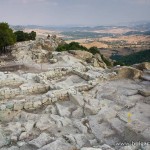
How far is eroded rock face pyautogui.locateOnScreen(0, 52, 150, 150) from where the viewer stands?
11211 millimetres

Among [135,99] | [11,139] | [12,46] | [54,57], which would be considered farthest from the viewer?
[12,46]

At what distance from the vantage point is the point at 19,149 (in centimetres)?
1069

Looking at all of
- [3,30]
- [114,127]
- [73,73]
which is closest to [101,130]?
[114,127]

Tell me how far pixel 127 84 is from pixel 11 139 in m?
11.2

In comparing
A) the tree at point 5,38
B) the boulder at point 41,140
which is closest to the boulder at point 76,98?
the boulder at point 41,140

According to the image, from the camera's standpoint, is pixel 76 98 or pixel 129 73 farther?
pixel 129 73

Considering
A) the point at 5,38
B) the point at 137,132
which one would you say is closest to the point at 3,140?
the point at 137,132

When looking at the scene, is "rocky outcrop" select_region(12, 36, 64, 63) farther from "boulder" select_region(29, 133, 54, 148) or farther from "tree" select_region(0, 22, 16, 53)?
"boulder" select_region(29, 133, 54, 148)

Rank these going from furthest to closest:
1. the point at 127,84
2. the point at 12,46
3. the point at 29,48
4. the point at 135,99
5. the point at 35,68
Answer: the point at 12,46
the point at 29,48
the point at 35,68
the point at 127,84
the point at 135,99

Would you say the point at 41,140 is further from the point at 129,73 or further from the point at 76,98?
the point at 129,73

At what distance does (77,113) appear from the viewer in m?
14.5

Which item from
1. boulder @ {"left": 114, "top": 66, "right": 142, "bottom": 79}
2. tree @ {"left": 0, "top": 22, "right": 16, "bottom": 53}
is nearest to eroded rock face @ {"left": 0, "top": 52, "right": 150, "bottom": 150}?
boulder @ {"left": 114, "top": 66, "right": 142, "bottom": 79}

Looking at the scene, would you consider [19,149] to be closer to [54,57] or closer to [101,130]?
[101,130]

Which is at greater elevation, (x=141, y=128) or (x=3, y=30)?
(x=3, y=30)
